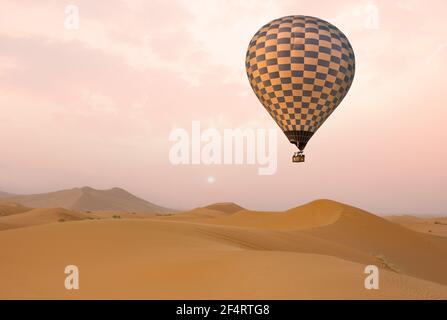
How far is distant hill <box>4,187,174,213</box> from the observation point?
346 ft

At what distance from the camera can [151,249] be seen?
11.4 m

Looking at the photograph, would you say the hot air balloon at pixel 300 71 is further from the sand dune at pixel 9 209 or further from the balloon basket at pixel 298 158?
the sand dune at pixel 9 209

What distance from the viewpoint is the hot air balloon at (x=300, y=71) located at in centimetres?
2364

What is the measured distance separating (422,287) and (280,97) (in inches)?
695

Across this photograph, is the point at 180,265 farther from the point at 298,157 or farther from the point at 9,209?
the point at 9,209

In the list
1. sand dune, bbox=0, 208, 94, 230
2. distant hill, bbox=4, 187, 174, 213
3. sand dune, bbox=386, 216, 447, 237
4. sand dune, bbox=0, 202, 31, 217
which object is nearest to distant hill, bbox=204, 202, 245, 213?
sand dune, bbox=386, 216, 447, 237

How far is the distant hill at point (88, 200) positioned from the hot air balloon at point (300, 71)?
83.7 metres

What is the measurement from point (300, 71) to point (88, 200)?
94.8 meters

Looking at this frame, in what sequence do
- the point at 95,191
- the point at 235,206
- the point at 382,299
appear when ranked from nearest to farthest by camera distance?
1. the point at 382,299
2. the point at 235,206
3. the point at 95,191

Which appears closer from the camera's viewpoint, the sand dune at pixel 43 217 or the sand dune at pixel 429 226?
the sand dune at pixel 43 217

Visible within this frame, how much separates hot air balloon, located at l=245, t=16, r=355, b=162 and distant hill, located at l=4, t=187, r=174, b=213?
83.7 meters

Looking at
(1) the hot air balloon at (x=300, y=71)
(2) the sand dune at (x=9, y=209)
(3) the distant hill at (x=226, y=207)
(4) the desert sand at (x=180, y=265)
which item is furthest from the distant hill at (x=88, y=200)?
(4) the desert sand at (x=180, y=265)
